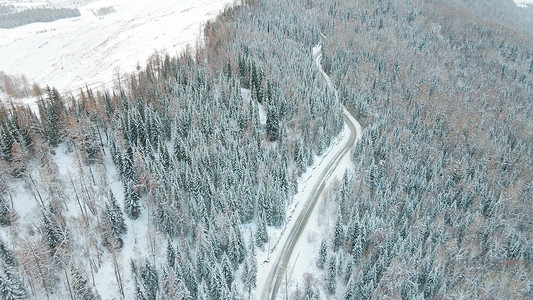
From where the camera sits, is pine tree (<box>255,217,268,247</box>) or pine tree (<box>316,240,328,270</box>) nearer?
pine tree (<box>316,240,328,270</box>)

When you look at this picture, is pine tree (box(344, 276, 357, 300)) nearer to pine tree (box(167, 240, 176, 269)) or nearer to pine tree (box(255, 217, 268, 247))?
pine tree (box(255, 217, 268, 247))

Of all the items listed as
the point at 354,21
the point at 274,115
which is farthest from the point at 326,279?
the point at 354,21

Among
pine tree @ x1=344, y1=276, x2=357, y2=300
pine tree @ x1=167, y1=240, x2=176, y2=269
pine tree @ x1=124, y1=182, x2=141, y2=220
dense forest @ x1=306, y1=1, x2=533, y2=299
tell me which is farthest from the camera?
dense forest @ x1=306, y1=1, x2=533, y2=299

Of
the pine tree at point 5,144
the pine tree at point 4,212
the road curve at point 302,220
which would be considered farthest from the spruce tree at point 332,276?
the pine tree at point 5,144

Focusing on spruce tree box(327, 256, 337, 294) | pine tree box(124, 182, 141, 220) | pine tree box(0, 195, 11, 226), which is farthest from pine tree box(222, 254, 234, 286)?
pine tree box(0, 195, 11, 226)

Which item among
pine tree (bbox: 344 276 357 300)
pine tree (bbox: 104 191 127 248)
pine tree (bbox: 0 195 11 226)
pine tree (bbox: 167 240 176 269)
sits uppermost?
pine tree (bbox: 0 195 11 226)

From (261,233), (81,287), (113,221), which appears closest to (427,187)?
(261,233)
